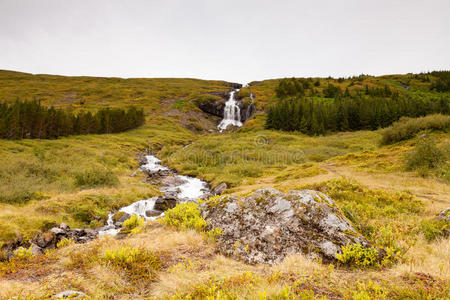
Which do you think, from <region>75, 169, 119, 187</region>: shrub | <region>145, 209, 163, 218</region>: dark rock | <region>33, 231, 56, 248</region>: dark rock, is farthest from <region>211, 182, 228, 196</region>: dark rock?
<region>33, 231, 56, 248</region>: dark rock

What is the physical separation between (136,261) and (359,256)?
4.86 metres

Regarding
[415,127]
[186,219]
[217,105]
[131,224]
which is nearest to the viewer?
[186,219]

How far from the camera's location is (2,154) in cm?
2711

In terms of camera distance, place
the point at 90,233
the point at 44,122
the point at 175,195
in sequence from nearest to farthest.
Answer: the point at 90,233
the point at 175,195
the point at 44,122

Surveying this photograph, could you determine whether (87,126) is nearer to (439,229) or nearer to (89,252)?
(89,252)

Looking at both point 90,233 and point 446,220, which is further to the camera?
point 90,233

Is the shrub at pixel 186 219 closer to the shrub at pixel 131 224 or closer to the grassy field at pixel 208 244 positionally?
the grassy field at pixel 208 244

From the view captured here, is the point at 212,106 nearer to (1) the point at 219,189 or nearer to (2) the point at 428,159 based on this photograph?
(1) the point at 219,189

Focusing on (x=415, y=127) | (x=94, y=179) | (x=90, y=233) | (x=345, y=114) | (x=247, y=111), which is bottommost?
(x=90, y=233)

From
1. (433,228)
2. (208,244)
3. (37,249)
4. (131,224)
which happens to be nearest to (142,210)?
(37,249)

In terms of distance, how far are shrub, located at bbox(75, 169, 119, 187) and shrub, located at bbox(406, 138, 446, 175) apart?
26.5 m

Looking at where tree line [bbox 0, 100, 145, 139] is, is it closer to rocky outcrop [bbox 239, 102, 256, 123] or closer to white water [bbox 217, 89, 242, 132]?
white water [bbox 217, 89, 242, 132]

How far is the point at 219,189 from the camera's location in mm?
20703

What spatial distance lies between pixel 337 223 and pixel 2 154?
39082 mm
